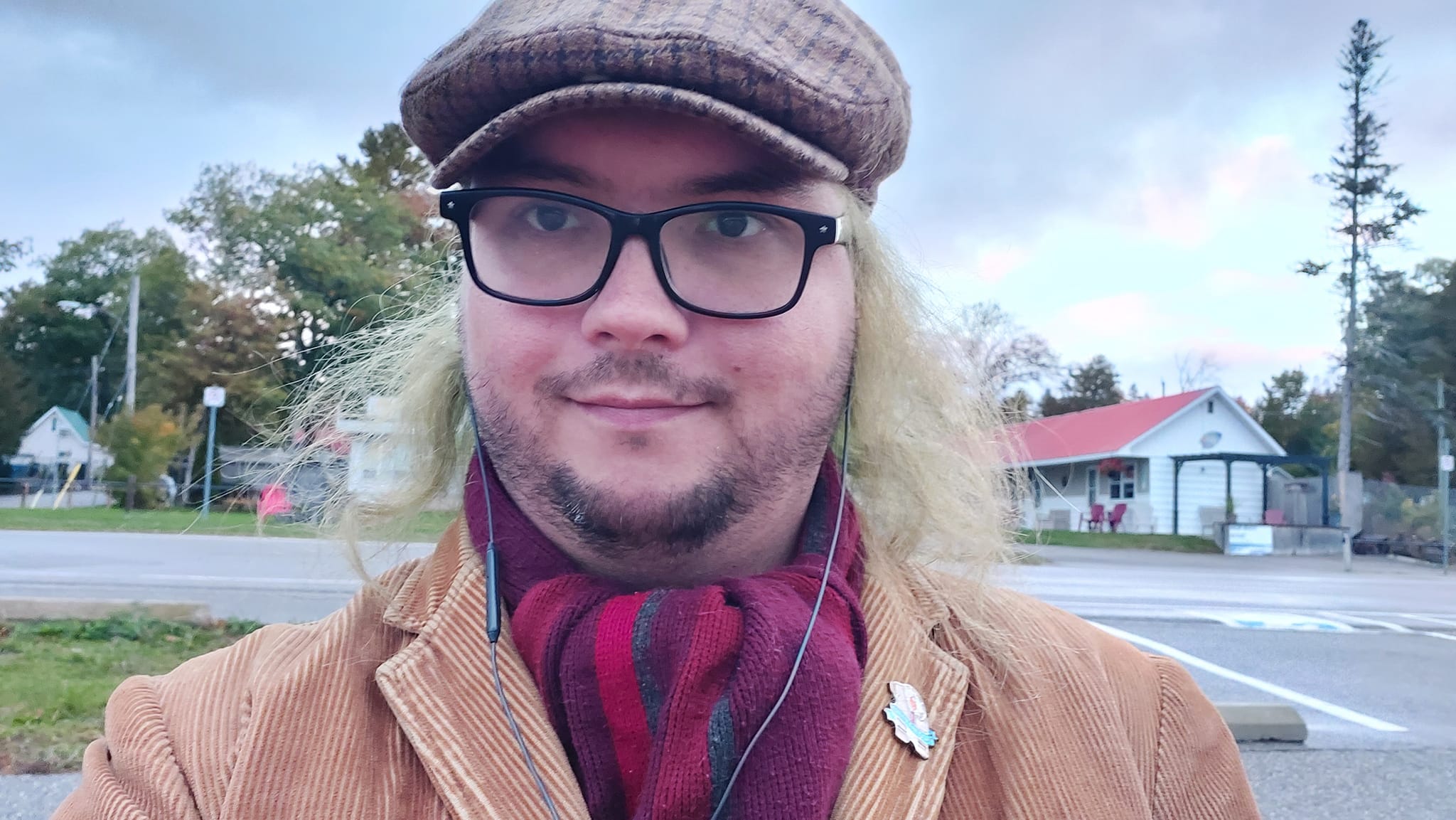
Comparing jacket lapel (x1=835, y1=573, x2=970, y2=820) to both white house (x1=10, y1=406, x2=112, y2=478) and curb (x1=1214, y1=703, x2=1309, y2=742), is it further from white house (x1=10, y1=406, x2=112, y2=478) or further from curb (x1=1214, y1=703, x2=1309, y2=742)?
white house (x1=10, y1=406, x2=112, y2=478)

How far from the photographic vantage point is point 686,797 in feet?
4.12

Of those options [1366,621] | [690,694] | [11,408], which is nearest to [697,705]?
[690,694]

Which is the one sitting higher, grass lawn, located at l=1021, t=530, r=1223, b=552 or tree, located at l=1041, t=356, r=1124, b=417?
tree, located at l=1041, t=356, r=1124, b=417

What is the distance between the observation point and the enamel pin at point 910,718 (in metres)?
1.42

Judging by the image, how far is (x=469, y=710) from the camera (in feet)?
4.41

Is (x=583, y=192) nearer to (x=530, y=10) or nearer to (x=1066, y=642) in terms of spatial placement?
(x=530, y=10)

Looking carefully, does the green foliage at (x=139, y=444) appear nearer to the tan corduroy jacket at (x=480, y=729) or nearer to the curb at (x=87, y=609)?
the curb at (x=87, y=609)

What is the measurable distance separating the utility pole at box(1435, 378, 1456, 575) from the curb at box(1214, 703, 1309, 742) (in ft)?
53.3

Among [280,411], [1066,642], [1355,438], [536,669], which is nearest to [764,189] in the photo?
[536,669]

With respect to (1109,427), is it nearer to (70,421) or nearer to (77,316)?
(70,421)

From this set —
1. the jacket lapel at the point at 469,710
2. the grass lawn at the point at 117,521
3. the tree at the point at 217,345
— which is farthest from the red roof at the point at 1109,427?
the jacket lapel at the point at 469,710

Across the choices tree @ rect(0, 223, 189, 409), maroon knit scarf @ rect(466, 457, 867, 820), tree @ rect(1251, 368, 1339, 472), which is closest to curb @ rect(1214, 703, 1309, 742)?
maroon knit scarf @ rect(466, 457, 867, 820)

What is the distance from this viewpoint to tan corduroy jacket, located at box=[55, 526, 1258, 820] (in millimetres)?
1267

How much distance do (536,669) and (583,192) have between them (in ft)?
2.28
